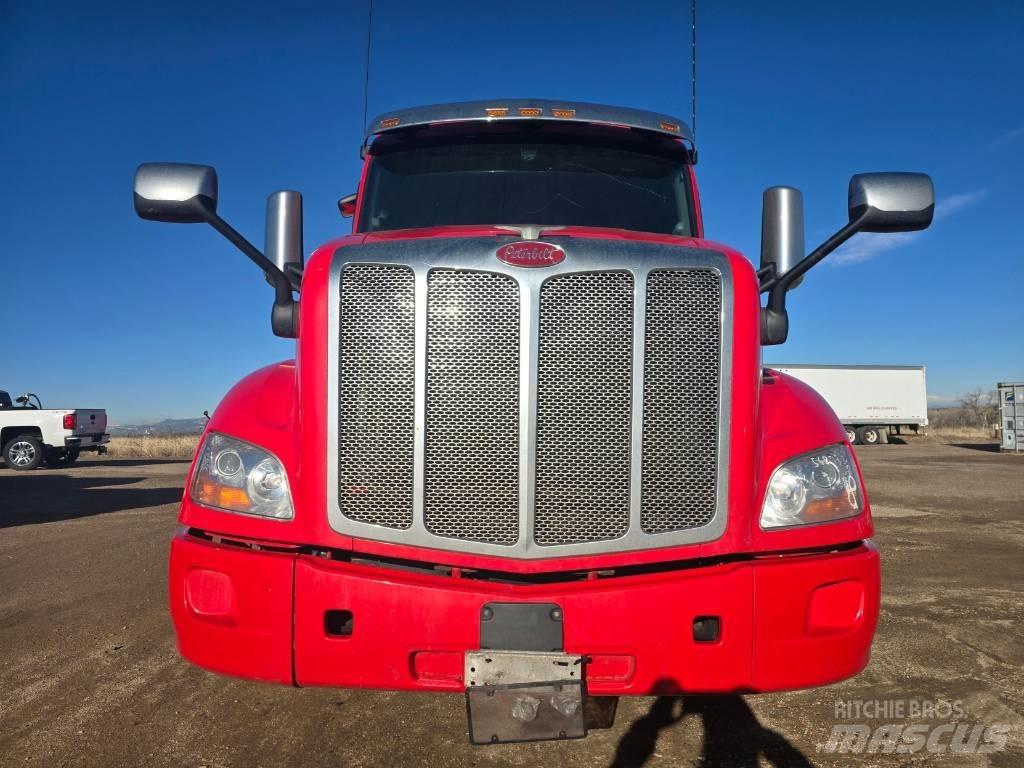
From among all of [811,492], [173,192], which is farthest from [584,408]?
[173,192]

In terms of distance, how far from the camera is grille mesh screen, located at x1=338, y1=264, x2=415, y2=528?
2.19 meters

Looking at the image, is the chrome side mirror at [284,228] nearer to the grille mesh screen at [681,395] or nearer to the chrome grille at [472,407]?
the chrome grille at [472,407]

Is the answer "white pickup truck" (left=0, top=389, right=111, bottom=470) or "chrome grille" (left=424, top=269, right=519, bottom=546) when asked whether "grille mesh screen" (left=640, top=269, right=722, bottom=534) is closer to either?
"chrome grille" (left=424, top=269, right=519, bottom=546)

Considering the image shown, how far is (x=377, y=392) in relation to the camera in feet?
7.24

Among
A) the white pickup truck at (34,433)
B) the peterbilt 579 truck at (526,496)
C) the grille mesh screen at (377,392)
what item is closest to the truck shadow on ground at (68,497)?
the white pickup truck at (34,433)

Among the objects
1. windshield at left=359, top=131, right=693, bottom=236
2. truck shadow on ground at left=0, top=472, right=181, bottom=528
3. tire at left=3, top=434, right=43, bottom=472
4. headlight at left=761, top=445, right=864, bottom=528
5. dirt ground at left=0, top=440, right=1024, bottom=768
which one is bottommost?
truck shadow on ground at left=0, top=472, right=181, bottom=528

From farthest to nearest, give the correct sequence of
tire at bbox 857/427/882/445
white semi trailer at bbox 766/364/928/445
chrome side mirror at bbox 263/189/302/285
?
tire at bbox 857/427/882/445
white semi trailer at bbox 766/364/928/445
chrome side mirror at bbox 263/189/302/285

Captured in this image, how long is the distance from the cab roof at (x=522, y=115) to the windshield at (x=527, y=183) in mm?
94

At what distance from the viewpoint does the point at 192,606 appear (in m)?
2.16

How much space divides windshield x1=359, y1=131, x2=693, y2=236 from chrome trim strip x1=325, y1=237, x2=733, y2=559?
46.9 inches

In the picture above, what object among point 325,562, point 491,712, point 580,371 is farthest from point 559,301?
point 491,712

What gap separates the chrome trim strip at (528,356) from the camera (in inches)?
84.6

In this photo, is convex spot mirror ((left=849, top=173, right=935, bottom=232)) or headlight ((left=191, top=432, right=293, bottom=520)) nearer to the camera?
headlight ((left=191, top=432, right=293, bottom=520))

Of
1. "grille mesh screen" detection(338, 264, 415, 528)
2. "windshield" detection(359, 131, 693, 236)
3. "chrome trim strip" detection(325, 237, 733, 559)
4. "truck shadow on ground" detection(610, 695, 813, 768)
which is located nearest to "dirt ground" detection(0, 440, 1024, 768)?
"truck shadow on ground" detection(610, 695, 813, 768)
